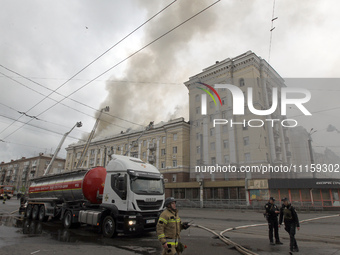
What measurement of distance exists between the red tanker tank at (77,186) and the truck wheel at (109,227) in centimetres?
189

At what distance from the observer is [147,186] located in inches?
408

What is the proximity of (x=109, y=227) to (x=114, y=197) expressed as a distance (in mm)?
1275

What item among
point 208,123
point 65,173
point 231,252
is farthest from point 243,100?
point 231,252

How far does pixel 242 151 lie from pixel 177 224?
115 ft

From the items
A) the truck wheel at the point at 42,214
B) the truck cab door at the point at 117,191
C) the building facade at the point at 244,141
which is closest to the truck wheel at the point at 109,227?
the truck cab door at the point at 117,191

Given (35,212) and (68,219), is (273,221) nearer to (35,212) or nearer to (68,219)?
(68,219)

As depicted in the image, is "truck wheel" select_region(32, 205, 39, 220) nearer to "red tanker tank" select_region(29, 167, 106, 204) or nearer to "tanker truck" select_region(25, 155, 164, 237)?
"red tanker tank" select_region(29, 167, 106, 204)

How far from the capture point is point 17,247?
310 inches

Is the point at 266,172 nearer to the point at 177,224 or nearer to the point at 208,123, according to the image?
the point at 208,123

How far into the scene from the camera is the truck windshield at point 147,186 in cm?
989

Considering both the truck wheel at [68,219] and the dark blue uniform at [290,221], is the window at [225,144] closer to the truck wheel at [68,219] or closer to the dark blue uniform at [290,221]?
the truck wheel at [68,219]

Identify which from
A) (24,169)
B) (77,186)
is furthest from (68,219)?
(24,169)

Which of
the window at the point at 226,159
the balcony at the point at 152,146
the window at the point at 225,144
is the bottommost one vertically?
the window at the point at 226,159

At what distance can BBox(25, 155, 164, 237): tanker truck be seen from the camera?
955 cm
